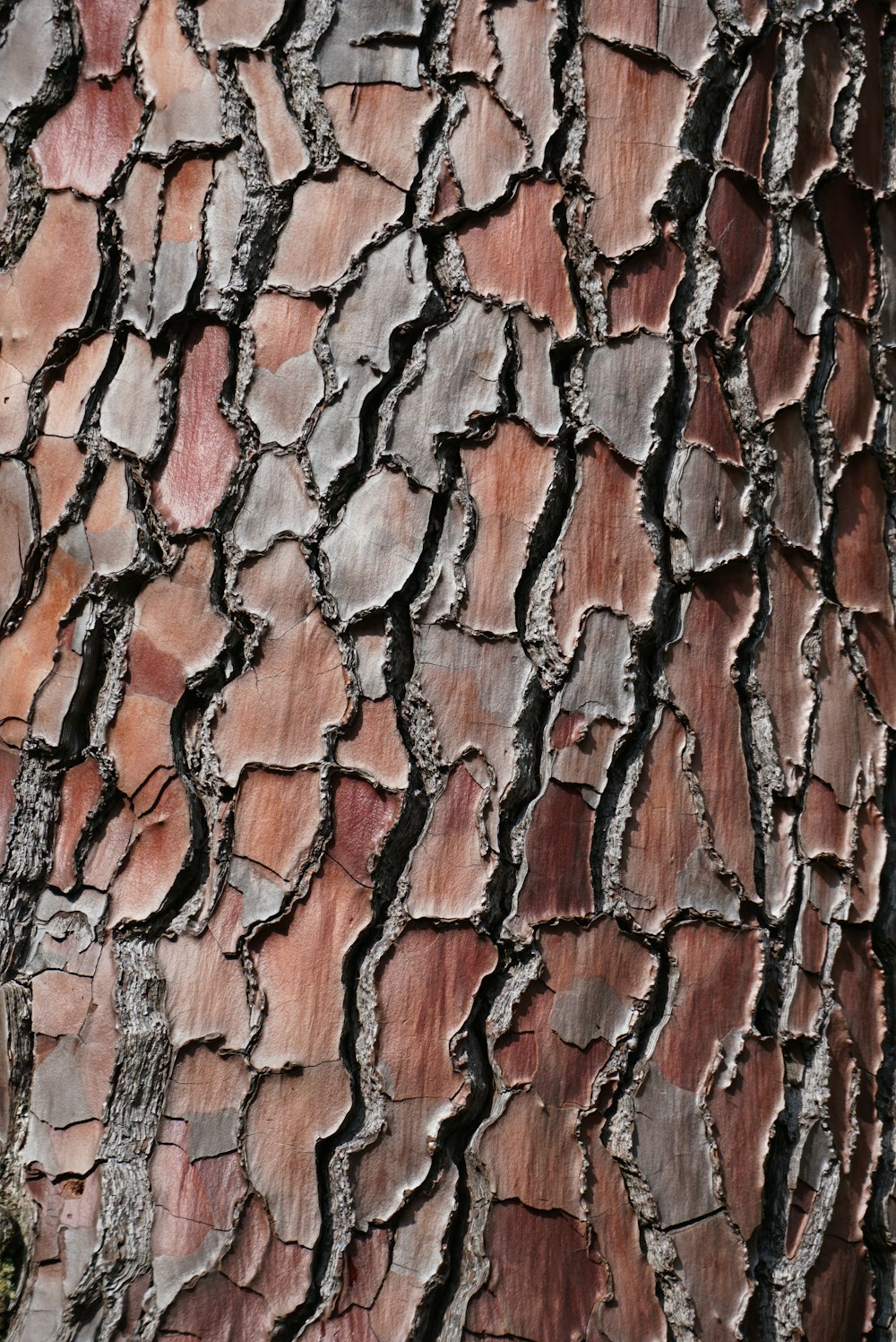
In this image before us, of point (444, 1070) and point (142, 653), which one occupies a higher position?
point (142, 653)

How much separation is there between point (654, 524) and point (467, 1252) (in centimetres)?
76

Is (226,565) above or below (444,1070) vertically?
above

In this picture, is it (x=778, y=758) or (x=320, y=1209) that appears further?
(x=778, y=758)

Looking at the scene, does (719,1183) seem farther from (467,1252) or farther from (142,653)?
(142,653)

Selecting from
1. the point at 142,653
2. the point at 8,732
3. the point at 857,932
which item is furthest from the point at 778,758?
the point at 8,732

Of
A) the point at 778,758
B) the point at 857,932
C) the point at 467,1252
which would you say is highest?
the point at 778,758

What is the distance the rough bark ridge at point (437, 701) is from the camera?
106 centimetres

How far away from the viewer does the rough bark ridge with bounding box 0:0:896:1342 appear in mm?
1058

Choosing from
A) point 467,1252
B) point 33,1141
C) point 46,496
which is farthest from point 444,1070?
point 46,496

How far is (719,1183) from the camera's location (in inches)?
42.4

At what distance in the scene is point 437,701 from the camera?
1091 mm

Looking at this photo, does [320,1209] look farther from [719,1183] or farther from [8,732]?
[8,732]

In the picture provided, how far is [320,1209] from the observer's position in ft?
3.43

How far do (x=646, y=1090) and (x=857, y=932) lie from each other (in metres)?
0.30
